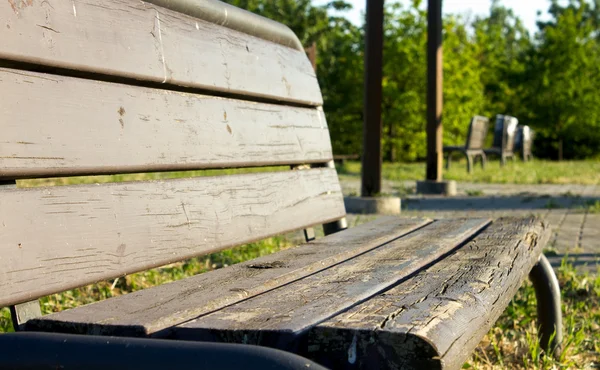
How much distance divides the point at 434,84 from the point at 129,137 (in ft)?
25.4

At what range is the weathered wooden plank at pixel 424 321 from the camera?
101 cm

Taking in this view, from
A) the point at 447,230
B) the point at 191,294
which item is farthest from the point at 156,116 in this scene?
the point at 447,230

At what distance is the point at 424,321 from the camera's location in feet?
3.60

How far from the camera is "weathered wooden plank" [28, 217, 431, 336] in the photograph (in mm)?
1174

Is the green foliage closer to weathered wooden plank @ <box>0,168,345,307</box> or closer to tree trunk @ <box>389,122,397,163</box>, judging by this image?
tree trunk @ <box>389,122,397,163</box>

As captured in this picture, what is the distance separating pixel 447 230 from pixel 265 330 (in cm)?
142

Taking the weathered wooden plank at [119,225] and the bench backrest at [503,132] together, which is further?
the bench backrest at [503,132]

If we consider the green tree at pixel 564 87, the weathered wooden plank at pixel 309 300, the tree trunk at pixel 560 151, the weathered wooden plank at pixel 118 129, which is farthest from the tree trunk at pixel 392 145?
the weathered wooden plank at pixel 309 300

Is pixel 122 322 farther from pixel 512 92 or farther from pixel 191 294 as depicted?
pixel 512 92

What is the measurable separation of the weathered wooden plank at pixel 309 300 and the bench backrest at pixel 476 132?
545 inches

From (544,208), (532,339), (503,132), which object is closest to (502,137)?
(503,132)

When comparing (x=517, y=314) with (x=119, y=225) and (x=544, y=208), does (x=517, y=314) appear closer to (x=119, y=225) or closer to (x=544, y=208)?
(x=119, y=225)

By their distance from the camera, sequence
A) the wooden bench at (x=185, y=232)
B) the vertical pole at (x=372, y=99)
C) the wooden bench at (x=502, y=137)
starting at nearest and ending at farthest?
the wooden bench at (x=185, y=232) < the vertical pole at (x=372, y=99) < the wooden bench at (x=502, y=137)

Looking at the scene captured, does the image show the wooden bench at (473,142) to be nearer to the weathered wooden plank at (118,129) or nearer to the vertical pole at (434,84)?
the vertical pole at (434,84)
